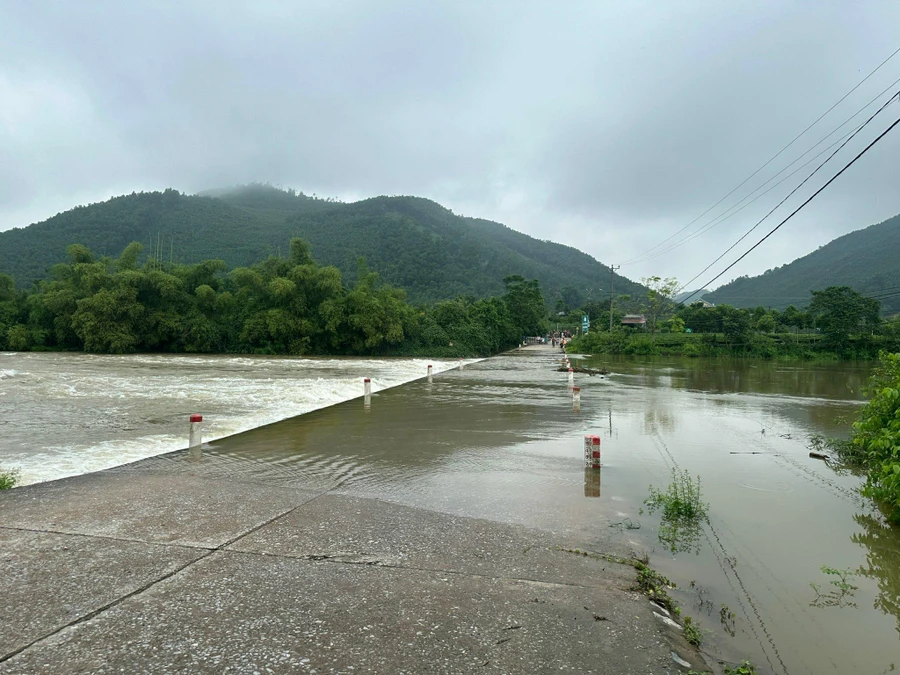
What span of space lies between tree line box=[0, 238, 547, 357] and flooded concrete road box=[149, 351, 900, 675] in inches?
1216

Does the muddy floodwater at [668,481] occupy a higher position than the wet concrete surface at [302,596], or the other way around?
the wet concrete surface at [302,596]

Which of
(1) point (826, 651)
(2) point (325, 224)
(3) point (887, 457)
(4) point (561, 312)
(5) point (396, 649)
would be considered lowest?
(1) point (826, 651)

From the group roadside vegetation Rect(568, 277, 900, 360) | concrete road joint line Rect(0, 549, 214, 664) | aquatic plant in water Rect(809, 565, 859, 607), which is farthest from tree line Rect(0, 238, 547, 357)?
aquatic plant in water Rect(809, 565, 859, 607)

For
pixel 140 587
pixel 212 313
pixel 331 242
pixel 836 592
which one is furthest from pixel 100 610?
pixel 331 242

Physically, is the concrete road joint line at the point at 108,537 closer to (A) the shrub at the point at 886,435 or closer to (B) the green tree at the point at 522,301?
(A) the shrub at the point at 886,435

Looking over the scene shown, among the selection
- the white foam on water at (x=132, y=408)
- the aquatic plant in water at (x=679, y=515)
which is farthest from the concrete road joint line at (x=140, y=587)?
the aquatic plant in water at (x=679, y=515)

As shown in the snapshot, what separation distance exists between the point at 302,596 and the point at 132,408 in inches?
444

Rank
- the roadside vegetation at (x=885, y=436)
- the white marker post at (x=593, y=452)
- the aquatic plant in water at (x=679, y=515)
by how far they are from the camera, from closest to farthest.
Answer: the aquatic plant in water at (x=679, y=515), the roadside vegetation at (x=885, y=436), the white marker post at (x=593, y=452)

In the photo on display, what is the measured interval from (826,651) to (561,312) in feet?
304

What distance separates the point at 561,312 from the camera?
94000 millimetres

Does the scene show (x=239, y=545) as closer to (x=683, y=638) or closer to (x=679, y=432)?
(x=683, y=638)

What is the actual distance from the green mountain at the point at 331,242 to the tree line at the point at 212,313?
2510cm

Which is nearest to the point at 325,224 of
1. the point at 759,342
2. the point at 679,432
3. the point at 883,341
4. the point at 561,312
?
the point at 561,312

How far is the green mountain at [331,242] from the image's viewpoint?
71.9 meters
